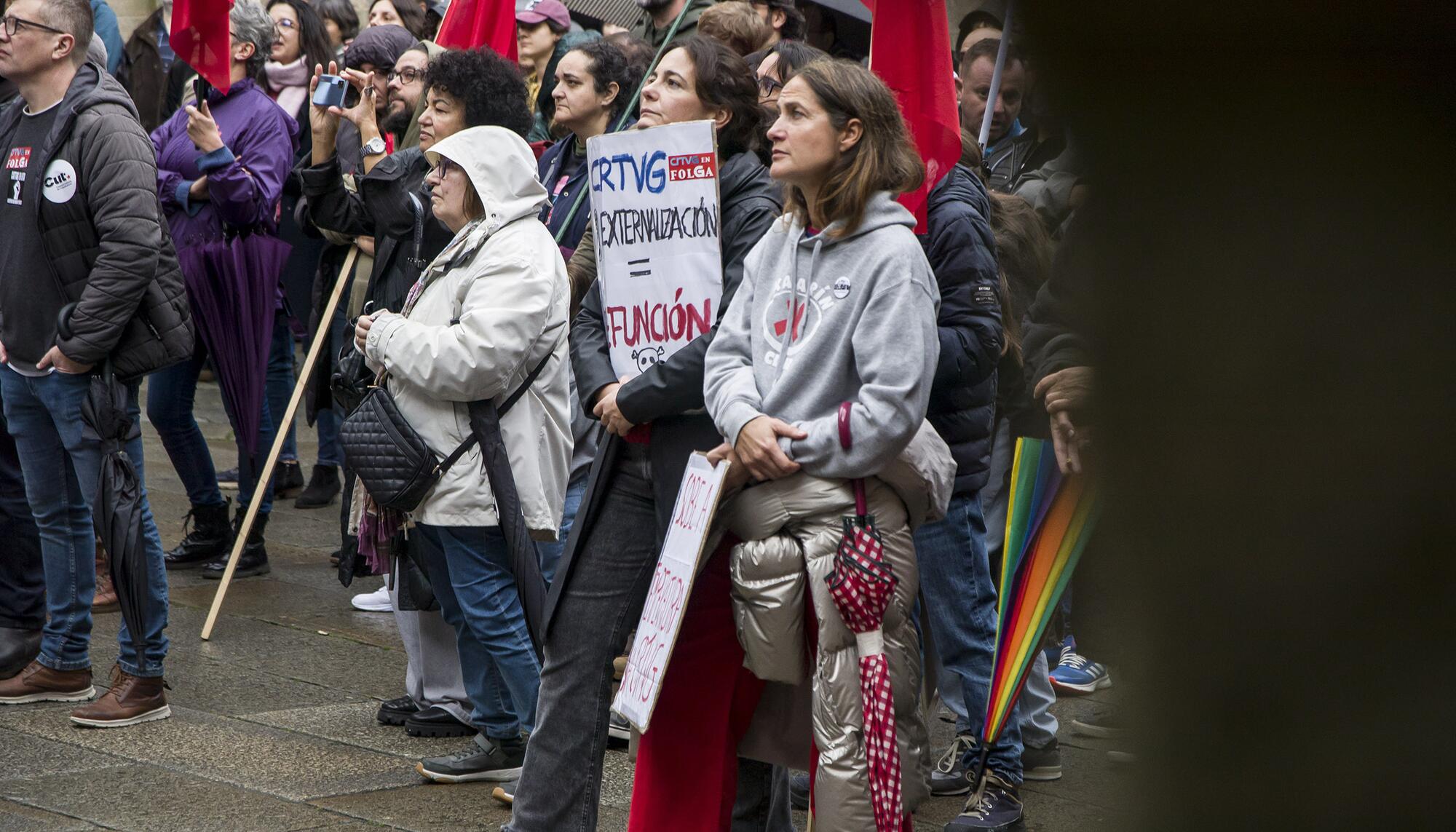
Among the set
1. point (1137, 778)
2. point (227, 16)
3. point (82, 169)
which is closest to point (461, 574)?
point (82, 169)

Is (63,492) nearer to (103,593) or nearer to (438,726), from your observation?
(103,593)

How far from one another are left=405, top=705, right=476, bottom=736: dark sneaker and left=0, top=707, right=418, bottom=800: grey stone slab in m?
0.22

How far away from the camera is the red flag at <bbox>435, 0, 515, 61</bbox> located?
6.49 metres

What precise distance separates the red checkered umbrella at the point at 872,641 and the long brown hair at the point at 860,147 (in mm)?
467

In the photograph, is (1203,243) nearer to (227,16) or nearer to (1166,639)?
(1166,639)

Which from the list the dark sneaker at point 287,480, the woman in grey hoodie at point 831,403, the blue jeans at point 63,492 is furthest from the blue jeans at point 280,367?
the woman in grey hoodie at point 831,403

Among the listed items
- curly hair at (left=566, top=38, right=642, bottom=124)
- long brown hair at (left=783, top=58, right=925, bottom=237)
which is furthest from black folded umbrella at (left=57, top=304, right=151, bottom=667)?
long brown hair at (left=783, top=58, right=925, bottom=237)

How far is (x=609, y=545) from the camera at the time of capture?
12.1 ft

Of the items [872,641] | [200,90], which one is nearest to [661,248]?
[872,641]

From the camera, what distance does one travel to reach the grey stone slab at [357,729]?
5.05 meters

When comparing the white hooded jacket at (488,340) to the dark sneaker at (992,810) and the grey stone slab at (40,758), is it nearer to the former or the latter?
the grey stone slab at (40,758)

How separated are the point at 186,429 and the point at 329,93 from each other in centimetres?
221

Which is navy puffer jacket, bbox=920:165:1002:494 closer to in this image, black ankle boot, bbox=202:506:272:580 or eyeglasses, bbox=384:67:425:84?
eyeglasses, bbox=384:67:425:84

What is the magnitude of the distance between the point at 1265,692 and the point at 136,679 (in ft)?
16.5
